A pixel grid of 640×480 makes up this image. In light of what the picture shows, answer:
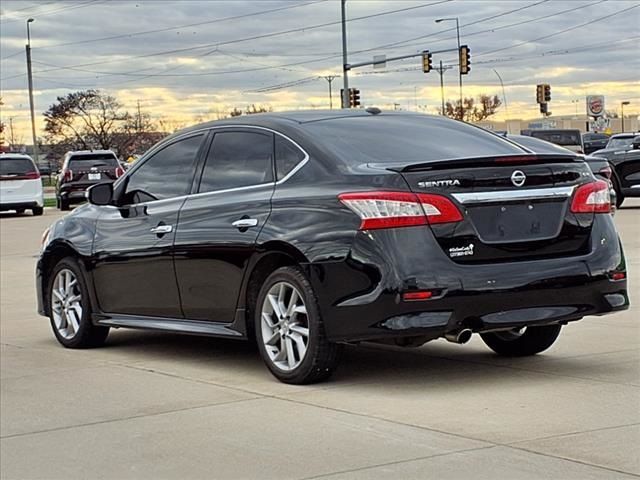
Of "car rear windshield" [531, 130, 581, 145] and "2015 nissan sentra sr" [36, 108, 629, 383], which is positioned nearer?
"2015 nissan sentra sr" [36, 108, 629, 383]

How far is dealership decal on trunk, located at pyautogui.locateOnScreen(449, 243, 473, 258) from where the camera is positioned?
6.70m

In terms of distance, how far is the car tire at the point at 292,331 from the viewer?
693 cm

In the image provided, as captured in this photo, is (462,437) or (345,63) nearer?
(462,437)

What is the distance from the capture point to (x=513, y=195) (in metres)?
6.86

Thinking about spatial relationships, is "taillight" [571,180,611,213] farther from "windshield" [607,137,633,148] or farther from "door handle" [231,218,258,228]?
"windshield" [607,137,633,148]

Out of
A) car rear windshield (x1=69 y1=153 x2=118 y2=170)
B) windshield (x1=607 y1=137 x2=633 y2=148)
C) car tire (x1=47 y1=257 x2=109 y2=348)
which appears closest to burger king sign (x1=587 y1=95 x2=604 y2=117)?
car rear windshield (x1=69 y1=153 x2=118 y2=170)

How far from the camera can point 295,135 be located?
750cm

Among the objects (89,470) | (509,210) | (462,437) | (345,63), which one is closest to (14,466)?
(89,470)

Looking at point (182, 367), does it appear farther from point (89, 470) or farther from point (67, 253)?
point (89, 470)

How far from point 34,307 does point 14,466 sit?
6709 mm

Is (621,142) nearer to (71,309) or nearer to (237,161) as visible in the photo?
(71,309)

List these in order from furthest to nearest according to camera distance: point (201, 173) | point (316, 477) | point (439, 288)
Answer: point (201, 173), point (439, 288), point (316, 477)

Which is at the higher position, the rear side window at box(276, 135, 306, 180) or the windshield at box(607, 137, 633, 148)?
the rear side window at box(276, 135, 306, 180)

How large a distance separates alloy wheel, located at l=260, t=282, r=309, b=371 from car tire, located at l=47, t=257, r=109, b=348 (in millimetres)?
2271
